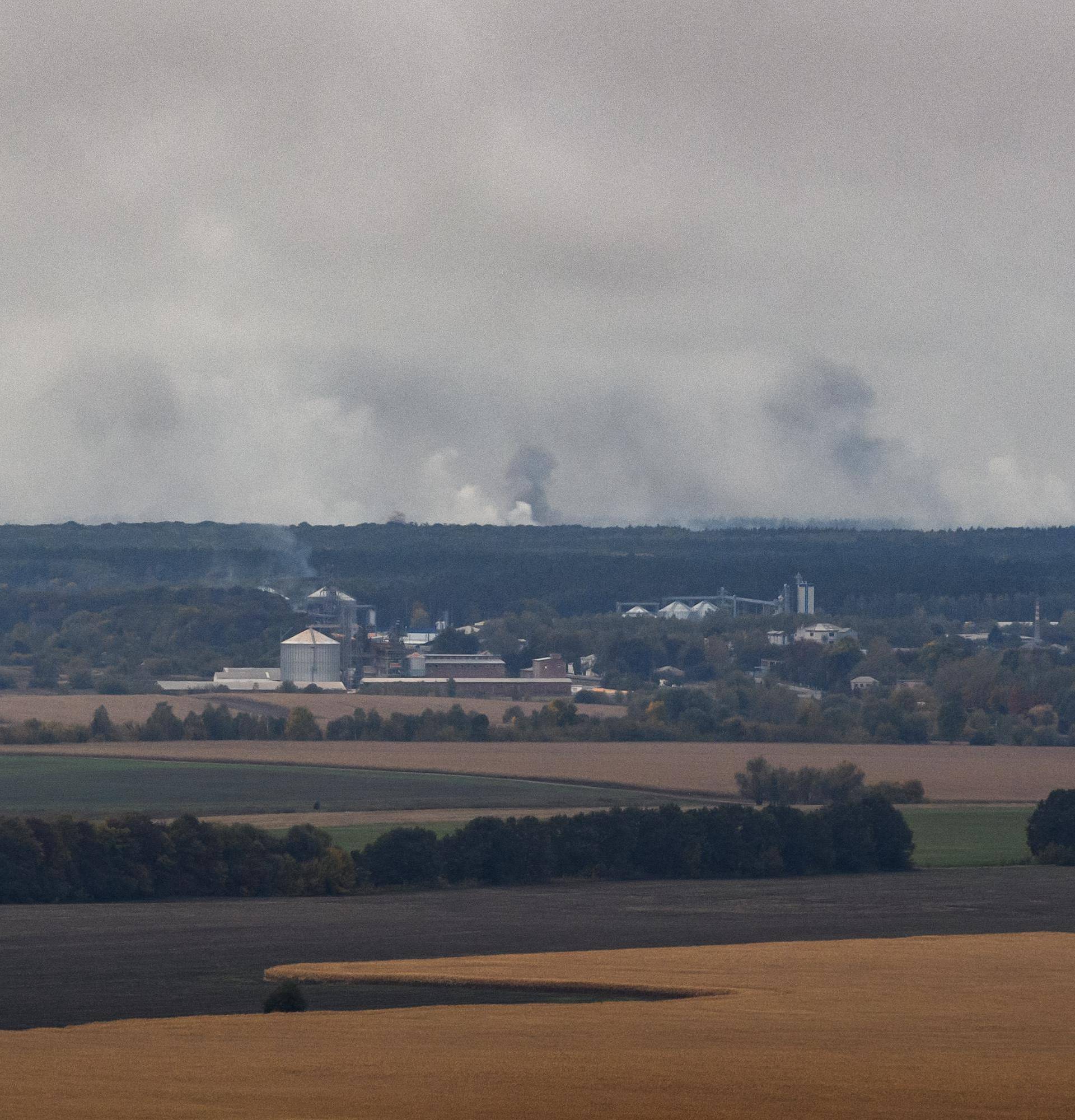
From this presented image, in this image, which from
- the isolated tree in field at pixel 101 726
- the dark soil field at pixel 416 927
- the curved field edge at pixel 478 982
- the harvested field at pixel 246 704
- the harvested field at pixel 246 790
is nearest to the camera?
→ the curved field edge at pixel 478 982

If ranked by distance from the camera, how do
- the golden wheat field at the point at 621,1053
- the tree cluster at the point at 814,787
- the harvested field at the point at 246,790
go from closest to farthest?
the golden wheat field at the point at 621,1053 < the harvested field at the point at 246,790 < the tree cluster at the point at 814,787

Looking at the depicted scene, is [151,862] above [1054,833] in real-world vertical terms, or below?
below

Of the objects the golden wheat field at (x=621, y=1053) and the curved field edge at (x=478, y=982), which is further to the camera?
the curved field edge at (x=478, y=982)

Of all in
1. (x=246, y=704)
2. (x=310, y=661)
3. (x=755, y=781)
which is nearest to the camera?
(x=755, y=781)

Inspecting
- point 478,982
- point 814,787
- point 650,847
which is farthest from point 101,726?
point 478,982

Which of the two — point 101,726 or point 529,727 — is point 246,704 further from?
point 529,727

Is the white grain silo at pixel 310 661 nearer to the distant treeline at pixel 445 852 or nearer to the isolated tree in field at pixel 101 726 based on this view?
the isolated tree in field at pixel 101 726

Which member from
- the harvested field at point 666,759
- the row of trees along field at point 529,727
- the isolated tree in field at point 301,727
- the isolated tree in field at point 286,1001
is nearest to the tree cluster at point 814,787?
the harvested field at point 666,759
